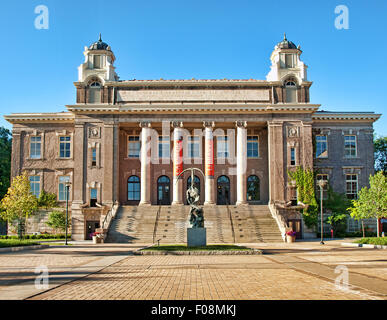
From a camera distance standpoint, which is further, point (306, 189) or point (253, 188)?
point (253, 188)

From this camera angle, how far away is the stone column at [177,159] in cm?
4147

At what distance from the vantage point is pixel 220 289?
1036 cm

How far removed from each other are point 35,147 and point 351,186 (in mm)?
34105

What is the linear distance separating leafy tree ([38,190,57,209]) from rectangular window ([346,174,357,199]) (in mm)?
30893

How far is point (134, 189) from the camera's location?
45344 mm

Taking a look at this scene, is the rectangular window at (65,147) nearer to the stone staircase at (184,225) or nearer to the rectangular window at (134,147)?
the rectangular window at (134,147)

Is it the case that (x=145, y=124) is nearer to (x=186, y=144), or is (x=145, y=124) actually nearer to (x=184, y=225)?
(x=186, y=144)

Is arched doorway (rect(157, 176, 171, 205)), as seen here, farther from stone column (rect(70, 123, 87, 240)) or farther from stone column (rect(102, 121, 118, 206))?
stone column (rect(70, 123, 87, 240))

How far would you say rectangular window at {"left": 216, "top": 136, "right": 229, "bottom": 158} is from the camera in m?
45.8

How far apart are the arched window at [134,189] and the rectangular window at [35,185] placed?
9600mm

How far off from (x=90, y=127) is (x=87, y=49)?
28.5 feet

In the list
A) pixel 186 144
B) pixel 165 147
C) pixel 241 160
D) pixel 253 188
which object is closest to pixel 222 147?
pixel 186 144

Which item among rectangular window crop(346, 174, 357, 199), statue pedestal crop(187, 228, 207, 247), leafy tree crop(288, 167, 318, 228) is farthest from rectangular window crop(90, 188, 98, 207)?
rectangular window crop(346, 174, 357, 199)

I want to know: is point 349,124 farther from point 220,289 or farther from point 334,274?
point 220,289
